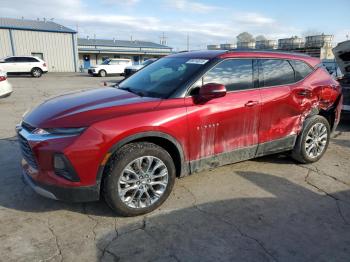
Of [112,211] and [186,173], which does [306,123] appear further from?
[112,211]

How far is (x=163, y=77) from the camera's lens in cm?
400

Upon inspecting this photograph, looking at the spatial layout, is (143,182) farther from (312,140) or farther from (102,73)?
(102,73)

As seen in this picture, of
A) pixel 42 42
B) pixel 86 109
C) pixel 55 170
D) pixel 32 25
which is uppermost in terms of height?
pixel 32 25

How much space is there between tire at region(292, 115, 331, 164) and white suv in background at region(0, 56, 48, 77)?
24.4 meters

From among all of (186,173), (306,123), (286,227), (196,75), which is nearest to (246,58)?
(196,75)

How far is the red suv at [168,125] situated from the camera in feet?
9.82

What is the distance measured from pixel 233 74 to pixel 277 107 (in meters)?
0.84

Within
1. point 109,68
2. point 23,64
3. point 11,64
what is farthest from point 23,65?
point 109,68

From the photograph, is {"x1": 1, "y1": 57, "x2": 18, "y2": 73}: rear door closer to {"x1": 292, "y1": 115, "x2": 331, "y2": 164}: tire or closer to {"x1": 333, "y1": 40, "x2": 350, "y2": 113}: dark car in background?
{"x1": 333, "y1": 40, "x2": 350, "y2": 113}: dark car in background

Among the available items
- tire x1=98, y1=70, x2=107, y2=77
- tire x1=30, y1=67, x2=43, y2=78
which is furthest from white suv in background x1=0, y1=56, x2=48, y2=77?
tire x1=98, y1=70, x2=107, y2=77

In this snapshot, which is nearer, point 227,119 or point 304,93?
point 227,119

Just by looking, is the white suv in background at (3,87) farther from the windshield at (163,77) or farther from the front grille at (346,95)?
the front grille at (346,95)

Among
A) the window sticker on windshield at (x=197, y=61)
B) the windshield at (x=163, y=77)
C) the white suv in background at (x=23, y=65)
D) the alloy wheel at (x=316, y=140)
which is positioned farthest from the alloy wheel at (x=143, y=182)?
the white suv in background at (x=23, y=65)

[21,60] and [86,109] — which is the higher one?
[21,60]
